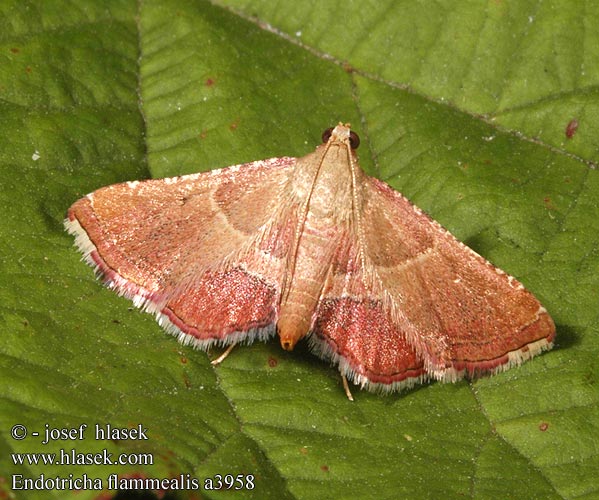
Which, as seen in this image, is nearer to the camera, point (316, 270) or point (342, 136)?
point (316, 270)

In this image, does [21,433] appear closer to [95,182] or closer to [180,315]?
[180,315]

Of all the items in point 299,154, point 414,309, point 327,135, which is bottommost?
point 414,309

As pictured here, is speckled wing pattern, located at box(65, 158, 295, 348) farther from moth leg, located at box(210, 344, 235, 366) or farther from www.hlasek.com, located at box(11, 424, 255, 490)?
www.hlasek.com, located at box(11, 424, 255, 490)

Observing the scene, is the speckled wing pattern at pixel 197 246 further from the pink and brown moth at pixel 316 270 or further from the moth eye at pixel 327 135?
the moth eye at pixel 327 135

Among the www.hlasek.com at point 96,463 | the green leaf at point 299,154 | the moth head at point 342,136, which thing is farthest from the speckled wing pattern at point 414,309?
the www.hlasek.com at point 96,463

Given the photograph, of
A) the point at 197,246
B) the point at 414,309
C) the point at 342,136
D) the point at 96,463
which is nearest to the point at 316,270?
the point at 414,309

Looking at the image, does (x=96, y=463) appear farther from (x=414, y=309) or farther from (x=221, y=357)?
(x=414, y=309)

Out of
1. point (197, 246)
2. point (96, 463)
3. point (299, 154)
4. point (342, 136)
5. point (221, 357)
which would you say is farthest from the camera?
point (299, 154)

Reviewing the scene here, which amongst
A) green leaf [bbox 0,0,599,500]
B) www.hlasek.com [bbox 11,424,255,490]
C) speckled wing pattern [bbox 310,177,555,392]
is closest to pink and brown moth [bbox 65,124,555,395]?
speckled wing pattern [bbox 310,177,555,392]

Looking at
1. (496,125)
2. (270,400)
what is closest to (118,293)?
(270,400)
